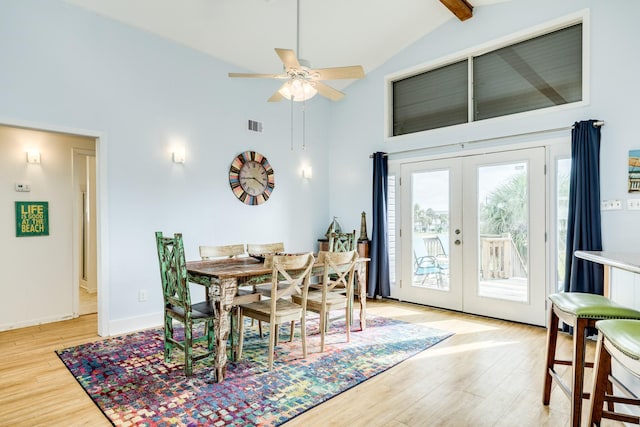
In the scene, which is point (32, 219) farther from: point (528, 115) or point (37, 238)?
point (528, 115)

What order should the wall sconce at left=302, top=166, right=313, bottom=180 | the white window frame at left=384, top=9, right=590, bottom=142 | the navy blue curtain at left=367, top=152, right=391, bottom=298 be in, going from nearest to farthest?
the white window frame at left=384, top=9, right=590, bottom=142 → the navy blue curtain at left=367, top=152, right=391, bottom=298 → the wall sconce at left=302, top=166, right=313, bottom=180

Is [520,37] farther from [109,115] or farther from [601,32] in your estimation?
[109,115]

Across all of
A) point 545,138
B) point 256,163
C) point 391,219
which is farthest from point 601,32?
point 256,163

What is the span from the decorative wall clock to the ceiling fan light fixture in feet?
6.23

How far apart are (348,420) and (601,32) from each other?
14.4ft

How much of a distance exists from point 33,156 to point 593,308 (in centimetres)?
547

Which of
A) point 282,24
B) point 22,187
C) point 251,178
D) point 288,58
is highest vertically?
point 282,24

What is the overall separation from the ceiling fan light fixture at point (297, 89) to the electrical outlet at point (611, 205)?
3085 mm

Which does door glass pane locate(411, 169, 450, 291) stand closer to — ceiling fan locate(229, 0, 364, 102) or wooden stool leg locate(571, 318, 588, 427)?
ceiling fan locate(229, 0, 364, 102)

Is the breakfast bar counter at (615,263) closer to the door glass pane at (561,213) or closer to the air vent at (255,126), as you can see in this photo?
the door glass pane at (561,213)

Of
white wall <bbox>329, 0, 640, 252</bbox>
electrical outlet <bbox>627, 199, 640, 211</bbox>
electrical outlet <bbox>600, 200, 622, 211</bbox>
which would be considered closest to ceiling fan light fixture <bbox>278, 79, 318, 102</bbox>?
white wall <bbox>329, 0, 640, 252</bbox>

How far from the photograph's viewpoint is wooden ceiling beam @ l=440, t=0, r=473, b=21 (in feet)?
14.2

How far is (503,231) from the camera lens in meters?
4.43

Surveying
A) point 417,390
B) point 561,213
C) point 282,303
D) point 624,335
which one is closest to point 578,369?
point 624,335
